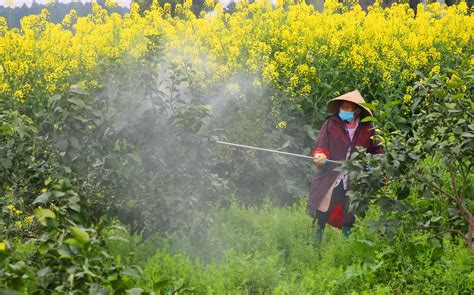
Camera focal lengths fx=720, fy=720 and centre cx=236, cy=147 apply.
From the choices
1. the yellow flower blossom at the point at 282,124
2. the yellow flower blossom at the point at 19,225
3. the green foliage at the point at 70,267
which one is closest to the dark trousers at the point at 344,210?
the yellow flower blossom at the point at 282,124

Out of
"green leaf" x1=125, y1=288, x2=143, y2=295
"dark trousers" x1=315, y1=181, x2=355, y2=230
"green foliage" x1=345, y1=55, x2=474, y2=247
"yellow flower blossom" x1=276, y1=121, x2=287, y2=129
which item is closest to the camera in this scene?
"green leaf" x1=125, y1=288, x2=143, y2=295

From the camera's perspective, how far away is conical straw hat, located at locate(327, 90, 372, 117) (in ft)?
18.0

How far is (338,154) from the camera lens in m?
5.66

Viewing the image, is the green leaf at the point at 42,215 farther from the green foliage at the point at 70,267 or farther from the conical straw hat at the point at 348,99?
the conical straw hat at the point at 348,99

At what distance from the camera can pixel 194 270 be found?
15.2 feet

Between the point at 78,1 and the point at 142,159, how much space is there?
14.7ft

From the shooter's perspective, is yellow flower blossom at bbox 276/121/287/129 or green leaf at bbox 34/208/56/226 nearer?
green leaf at bbox 34/208/56/226

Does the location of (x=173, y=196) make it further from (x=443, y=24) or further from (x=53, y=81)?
(x=443, y=24)

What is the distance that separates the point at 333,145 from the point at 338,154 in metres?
0.08

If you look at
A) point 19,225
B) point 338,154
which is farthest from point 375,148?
point 19,225

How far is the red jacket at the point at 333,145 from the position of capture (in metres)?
5.60

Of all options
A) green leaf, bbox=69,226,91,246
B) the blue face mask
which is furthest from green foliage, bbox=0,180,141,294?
the blue face mask

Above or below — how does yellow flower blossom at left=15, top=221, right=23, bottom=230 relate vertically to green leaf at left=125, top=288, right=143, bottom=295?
below

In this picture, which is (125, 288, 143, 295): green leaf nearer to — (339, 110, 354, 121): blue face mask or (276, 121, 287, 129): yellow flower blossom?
(339, 110, 354, 121): blue face mask
